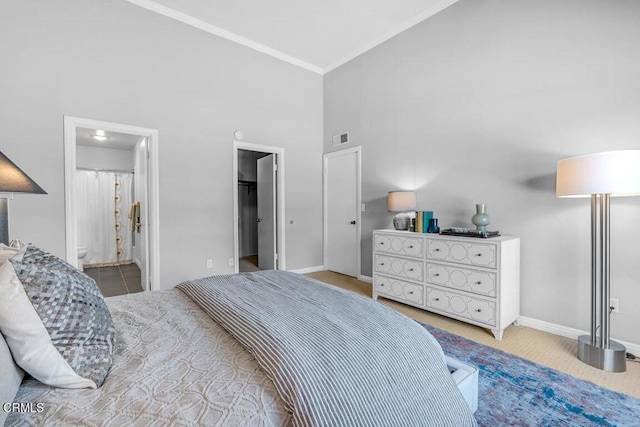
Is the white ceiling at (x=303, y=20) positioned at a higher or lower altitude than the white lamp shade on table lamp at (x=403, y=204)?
higher

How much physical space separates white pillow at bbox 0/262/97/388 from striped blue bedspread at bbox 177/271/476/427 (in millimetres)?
500

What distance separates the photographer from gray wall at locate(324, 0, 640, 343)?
2199mm

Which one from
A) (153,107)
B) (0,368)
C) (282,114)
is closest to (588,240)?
(0,368)

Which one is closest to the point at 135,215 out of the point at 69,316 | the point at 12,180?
the point at 12,180

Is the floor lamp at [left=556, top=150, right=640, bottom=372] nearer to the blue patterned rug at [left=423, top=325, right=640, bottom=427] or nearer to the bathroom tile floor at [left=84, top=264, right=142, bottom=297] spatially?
the blue patterned rug at [left=423, top=325, right=640, bottom=427]

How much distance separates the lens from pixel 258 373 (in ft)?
2.97

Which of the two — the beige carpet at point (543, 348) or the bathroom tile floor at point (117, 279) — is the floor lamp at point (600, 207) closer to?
the beige carpet at point (543, 348)

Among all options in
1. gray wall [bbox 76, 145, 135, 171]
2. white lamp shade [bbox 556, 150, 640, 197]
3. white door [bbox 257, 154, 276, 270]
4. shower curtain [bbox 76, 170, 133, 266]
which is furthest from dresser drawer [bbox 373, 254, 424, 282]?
gray wall [bbox 76, 145, 135, 171]

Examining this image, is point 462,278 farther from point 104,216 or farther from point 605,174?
point 104,216

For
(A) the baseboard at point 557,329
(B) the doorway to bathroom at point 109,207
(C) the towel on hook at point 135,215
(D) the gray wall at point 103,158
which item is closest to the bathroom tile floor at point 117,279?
(B) the doorway to bathroom at point 109,207

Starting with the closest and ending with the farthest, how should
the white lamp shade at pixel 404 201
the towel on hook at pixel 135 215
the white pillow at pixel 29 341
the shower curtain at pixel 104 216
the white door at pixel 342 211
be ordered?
the white pillow at pixel 29 341
the white lamp shade at pixel 404 201
the white door at pixel 342 211
the towel on hook at pixel 135 215
the shower curtain at pixel 104 216

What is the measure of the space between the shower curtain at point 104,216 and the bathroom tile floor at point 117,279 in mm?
321

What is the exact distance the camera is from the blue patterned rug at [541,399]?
4.94ft

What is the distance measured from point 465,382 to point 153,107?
382cm
